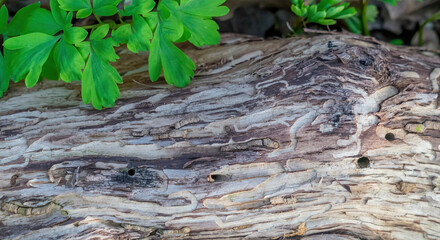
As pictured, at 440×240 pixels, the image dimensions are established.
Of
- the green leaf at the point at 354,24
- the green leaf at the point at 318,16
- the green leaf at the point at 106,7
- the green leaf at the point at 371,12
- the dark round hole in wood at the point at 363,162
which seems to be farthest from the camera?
the green leaf at the point at 371,12

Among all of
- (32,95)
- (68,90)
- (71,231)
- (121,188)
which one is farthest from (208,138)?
(32,95)

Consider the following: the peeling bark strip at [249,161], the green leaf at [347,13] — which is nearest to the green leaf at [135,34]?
the peeling bark strip at [249,161]

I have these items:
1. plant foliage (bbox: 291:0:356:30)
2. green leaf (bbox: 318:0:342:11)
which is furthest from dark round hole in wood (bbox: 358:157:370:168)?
green leaf (bbox: 318:0:342:11)

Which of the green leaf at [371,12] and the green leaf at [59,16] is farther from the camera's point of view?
the green leaf at [371,12]

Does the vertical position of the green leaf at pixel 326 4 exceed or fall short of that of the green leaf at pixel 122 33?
it exceeds it

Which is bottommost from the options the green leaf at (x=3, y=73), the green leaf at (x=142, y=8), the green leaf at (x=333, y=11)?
the green leaf at (x=3, y=73)

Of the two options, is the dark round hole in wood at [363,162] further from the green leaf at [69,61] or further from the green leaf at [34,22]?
the green leaf at [34,22]

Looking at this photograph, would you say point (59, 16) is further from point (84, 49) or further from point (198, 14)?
point (198, 14)

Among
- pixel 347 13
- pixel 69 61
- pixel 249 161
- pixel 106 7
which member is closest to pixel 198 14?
pixel 106 7

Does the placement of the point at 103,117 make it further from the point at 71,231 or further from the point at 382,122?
the point at 382,122
